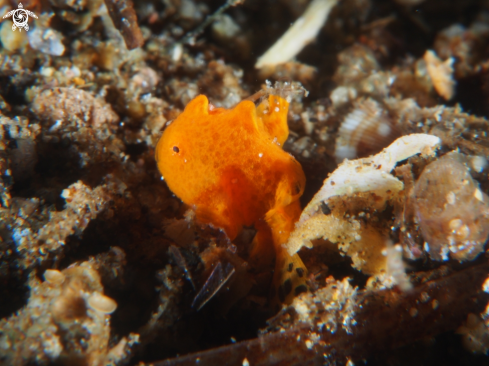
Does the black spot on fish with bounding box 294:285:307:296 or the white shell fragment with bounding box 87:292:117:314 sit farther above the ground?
the white shell fragment with bounding box 87:292:117:314

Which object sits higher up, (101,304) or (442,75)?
(101,304)

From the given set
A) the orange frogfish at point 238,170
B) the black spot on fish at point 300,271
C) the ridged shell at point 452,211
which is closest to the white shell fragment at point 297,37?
the orange frogfish at point 238,170

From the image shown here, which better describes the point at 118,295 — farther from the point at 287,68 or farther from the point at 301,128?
the point at 287,68

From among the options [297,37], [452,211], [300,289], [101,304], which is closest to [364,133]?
[452,211]

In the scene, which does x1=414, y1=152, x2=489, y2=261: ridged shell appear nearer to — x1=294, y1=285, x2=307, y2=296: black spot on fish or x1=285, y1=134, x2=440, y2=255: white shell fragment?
x1=285, y1=134, x2=440, y2=255: white shell fragment

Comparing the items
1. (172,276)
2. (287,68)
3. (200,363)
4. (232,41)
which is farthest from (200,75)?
(200,363)

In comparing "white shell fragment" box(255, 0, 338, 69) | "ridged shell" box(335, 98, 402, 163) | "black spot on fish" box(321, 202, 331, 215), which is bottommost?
"ridged shell" box(335, 98, 402, 163)

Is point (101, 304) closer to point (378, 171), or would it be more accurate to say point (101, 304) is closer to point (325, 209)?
point (325, 209)

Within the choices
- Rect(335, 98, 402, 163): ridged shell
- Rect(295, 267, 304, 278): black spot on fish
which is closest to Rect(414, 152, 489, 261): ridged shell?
Rect(295, 267, 304, 278): black spot on fish
